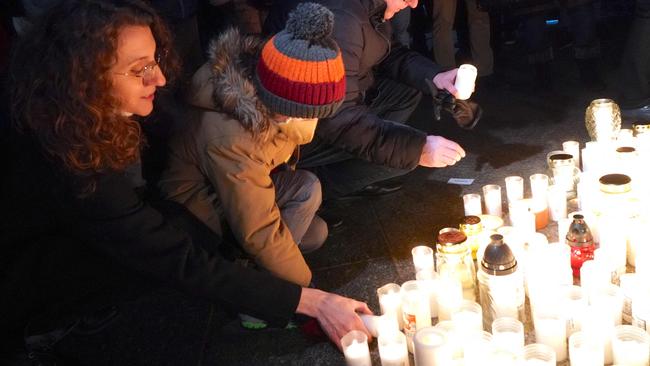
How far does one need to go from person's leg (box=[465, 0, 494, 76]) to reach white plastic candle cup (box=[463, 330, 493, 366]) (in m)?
4.21

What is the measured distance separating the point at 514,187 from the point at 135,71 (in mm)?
1983

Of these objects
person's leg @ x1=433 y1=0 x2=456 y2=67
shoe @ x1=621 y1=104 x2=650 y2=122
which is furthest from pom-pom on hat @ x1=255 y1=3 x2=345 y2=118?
person's leg @ x1=433 y1=0 x2=456 y2=67

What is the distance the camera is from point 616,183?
2793 mm

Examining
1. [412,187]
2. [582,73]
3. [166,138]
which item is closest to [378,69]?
[412,187]

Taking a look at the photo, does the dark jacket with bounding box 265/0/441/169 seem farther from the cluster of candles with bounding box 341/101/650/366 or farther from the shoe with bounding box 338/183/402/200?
the shoe with bounding box 338/183/402/200

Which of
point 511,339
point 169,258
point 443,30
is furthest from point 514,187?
point 443,30

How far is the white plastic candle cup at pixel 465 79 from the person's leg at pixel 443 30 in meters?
2.63

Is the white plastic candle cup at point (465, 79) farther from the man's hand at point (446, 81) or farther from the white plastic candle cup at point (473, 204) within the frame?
the white plastic candle cup at point (473, 204)

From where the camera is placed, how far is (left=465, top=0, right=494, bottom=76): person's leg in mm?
5824

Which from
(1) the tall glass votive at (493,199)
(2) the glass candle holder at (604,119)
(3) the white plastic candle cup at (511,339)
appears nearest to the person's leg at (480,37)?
(2) the glass candle holder at (604,119)

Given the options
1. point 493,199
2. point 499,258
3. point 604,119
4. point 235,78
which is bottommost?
point 493,199

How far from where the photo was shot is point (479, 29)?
5.85 metres

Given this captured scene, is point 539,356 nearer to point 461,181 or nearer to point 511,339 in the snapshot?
point 511,339

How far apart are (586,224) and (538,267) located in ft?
1.31
